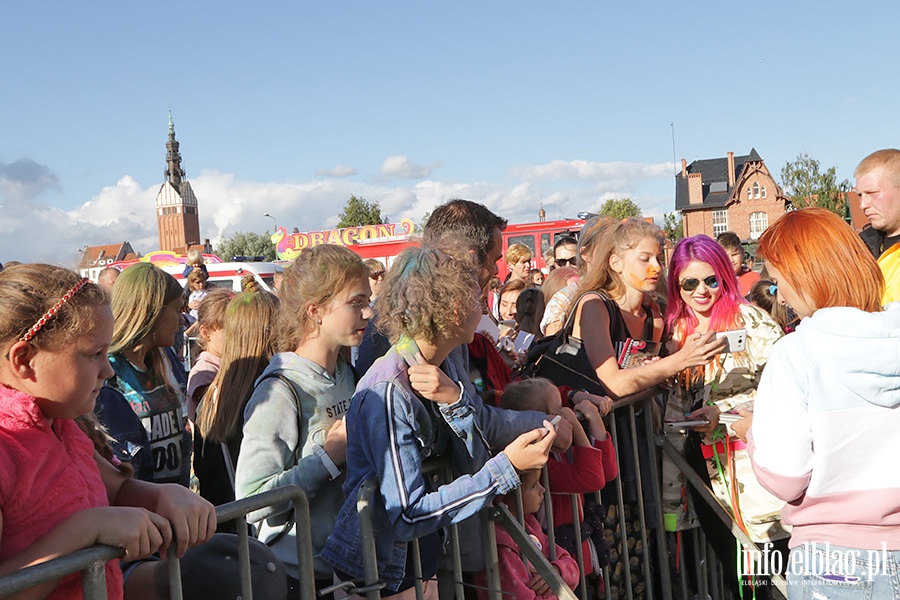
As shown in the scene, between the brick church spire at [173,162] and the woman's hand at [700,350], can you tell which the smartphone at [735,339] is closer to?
the woman's hand at [700,350]

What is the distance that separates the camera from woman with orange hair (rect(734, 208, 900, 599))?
7.95ft

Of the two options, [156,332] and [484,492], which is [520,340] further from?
[484,492]

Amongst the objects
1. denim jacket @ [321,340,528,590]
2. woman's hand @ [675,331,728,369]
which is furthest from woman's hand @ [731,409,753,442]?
denim jacket @ [321,340,528,590]

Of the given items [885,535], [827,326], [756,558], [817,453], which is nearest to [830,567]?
[885,535]

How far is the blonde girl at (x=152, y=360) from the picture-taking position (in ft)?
11.5

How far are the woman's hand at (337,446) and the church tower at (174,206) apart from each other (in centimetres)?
15726

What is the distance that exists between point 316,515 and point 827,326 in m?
1.87

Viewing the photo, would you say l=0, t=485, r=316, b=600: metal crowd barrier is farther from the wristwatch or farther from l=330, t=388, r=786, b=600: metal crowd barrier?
l=330, t=388, r=786, b=600: metal crowd barrier

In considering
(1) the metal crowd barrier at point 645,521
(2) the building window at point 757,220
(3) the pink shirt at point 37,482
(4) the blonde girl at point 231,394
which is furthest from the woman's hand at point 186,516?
(2) the building window at point 757,220

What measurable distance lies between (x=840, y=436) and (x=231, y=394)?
95.5 inches

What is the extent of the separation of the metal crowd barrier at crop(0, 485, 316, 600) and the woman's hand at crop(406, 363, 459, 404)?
469 mm

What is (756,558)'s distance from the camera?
12.7 feet

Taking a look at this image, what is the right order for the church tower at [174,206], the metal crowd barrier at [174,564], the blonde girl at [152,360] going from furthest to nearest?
the church tower at [174,206] → the blonde girl at [152,360] → the metal crowd barrier at [174,564]

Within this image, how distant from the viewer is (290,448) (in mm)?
2854
